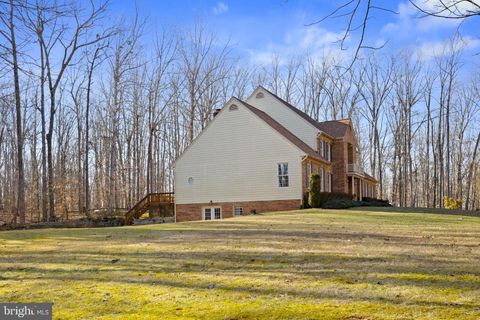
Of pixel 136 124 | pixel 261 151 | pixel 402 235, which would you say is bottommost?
pixel 402 235

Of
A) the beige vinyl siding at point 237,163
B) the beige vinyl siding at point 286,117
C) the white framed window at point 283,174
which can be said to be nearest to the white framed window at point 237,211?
the beige vinyl siding at point 237,163

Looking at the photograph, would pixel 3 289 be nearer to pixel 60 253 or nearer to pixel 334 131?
pixel 60 253

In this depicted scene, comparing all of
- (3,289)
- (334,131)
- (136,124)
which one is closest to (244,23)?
(3,289)

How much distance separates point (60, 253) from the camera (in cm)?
981

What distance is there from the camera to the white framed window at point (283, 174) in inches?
1037

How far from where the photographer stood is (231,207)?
90.8 feet

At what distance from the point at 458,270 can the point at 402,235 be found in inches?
193

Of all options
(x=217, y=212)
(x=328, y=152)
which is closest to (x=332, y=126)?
(x=328, y=152)

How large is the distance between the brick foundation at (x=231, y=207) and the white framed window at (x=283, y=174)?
0.98 metres

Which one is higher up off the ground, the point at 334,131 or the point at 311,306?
the point at 334,131

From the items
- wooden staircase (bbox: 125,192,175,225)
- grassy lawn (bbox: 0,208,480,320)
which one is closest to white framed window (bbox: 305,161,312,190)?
wooden staircase (bbox: 125,192,175,225)

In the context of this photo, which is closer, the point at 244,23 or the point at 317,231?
the point at 244,23

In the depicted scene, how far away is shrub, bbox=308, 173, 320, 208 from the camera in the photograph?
991 inches

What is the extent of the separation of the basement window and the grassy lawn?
49.3 ft
